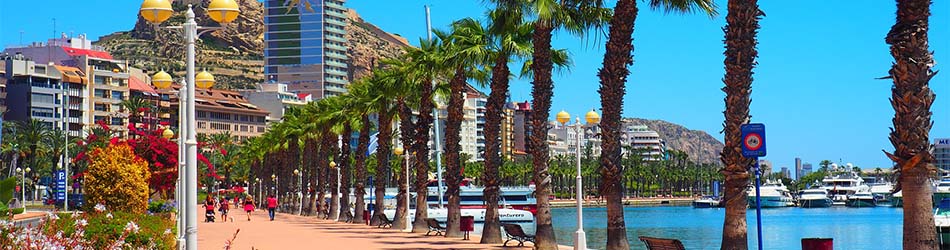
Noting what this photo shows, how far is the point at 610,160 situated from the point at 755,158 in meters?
5.66

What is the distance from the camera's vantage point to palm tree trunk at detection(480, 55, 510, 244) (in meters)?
30.5

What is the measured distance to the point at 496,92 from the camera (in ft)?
100

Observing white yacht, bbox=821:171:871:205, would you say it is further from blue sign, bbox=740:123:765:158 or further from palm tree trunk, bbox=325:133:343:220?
blue sign, bbox=740:123:765:158

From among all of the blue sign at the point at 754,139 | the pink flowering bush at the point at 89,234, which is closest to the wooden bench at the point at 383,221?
the pink flowering bush at the point at 89,234

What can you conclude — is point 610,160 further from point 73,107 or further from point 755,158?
point 73,107

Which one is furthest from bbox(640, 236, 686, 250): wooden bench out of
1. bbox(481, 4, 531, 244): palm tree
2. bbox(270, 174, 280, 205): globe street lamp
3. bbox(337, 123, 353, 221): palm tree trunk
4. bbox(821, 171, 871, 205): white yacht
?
bbox(821, 171, 871, 205): white yacht

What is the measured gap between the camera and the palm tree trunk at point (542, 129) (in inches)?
1045

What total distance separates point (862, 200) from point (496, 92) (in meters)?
139

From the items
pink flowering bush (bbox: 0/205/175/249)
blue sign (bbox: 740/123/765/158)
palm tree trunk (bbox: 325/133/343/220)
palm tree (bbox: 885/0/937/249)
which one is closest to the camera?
pink flowering bush (bbox: 0/205/175/249)

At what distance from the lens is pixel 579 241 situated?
2559 centimetres

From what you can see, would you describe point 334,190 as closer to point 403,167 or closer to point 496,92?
point 403,167

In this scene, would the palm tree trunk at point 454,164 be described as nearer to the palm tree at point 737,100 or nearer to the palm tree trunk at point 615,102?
the palm tree trunk at point 615,102

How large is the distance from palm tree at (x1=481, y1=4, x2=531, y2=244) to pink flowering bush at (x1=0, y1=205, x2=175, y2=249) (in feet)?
31.9

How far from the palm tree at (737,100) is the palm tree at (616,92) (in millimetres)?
4371
